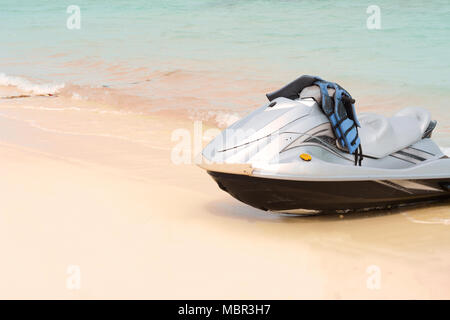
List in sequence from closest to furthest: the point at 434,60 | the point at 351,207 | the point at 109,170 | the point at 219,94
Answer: the point at 351,207
the point at 109,170
the point at 219,94
the point at 434,60

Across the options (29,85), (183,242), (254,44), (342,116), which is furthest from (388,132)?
(254,44)

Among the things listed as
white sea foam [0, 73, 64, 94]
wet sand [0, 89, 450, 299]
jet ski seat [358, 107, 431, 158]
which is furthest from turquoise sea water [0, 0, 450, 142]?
wet sand [0, 89, 450, 299]

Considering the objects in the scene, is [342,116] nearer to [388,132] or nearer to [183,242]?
[388,132]

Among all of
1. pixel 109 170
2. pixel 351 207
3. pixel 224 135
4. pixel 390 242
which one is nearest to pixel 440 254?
pixel 390 242

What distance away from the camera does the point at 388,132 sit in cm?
475

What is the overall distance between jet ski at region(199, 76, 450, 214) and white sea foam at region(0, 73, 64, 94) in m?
8.66

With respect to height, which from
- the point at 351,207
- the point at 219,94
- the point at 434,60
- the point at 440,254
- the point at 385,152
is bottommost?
the point at 440,254

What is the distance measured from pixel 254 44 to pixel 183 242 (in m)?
12.6

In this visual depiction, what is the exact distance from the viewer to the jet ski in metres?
4.21

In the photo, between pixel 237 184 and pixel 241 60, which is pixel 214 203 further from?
pixel 241 60

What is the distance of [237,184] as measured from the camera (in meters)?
4.25

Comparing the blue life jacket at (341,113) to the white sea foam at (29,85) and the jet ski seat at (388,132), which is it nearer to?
the jet ski seat at (388,132)

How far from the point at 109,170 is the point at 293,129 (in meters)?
2.38

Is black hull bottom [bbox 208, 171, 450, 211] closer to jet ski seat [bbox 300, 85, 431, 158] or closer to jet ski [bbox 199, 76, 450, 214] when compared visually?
jet ski [bbox 199, 76, 450, 214]
